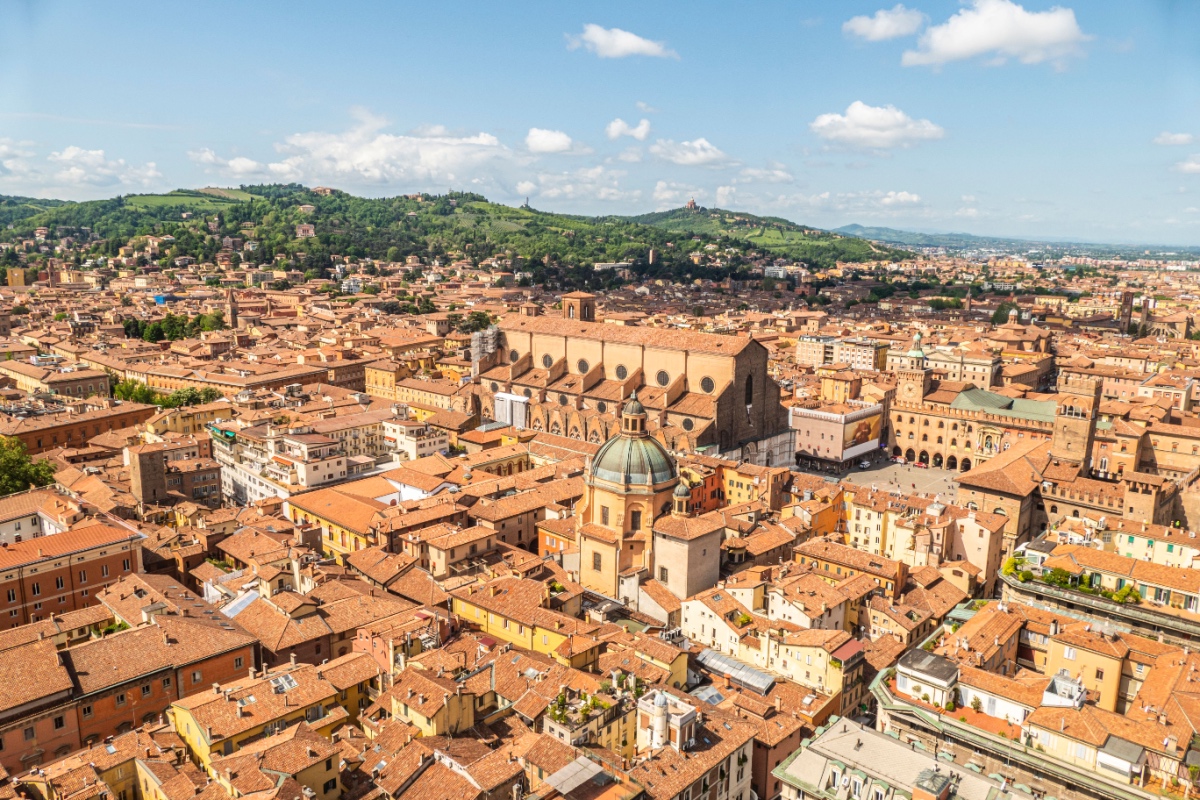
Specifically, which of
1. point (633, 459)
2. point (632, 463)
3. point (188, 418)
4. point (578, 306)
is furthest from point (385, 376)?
point (632, 463)

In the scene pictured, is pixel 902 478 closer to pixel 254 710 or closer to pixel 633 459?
pixel 633 459

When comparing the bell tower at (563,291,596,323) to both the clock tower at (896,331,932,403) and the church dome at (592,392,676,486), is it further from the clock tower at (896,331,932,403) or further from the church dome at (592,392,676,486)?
the church dome at (592,392,676,486)

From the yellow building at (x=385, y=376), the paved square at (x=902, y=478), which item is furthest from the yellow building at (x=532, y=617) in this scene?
Result: the yellow building at (x=385, y=376)

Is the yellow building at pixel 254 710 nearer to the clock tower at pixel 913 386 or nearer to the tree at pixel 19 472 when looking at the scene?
the tree at pixel 19 472

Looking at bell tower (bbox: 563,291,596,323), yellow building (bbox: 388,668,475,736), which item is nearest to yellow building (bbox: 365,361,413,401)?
bell tower (bbox: 563,291,596,323)

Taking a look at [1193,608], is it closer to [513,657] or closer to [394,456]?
[513,657]
